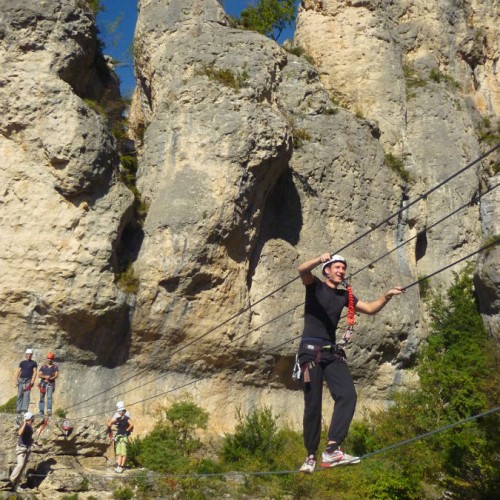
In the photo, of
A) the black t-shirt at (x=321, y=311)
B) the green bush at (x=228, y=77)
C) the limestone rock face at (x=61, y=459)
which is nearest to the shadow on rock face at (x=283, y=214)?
the green bush at (x=228, y=77)

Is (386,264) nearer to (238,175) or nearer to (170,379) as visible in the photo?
(238,175)

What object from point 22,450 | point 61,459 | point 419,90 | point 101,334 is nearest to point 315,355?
point 22,450

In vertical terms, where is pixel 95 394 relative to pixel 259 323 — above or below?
below

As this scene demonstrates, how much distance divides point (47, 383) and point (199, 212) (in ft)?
16.1

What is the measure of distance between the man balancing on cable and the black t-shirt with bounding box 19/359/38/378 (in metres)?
8.76

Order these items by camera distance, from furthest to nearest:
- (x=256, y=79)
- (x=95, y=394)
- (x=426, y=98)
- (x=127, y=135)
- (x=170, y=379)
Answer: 1. (x=426, y=98)
2. (x=127, y=135)
3. (x=256, y=79)
4. (x=170, y=379)
5. (x=95, y=394)

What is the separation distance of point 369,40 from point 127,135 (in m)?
8.37

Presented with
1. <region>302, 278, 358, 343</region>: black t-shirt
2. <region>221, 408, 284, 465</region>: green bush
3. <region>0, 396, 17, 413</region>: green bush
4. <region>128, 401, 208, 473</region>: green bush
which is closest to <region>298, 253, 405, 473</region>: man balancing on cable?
<region>302, 278, 358, 343</region>: black t-shirt

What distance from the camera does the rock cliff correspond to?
15.2 metres

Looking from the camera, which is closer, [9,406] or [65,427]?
[65,427]

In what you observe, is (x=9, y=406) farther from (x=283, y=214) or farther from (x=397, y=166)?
(x=397, y=166)

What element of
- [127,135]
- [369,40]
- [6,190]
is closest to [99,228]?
[6,190]

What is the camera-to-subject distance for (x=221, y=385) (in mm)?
16859

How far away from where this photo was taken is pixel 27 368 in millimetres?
13727
